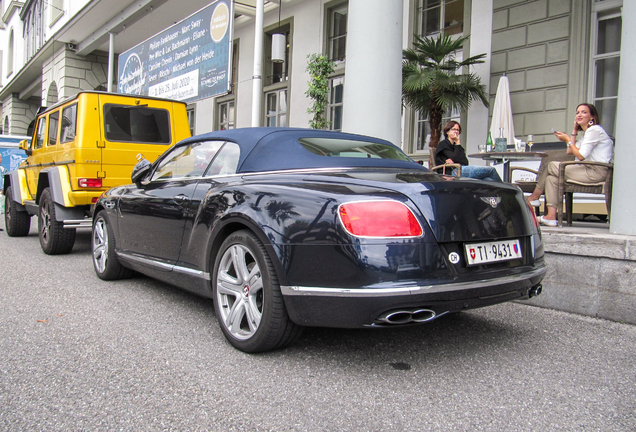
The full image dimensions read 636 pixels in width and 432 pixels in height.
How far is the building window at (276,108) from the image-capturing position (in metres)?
14.8

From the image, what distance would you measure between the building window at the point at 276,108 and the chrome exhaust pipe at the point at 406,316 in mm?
12732

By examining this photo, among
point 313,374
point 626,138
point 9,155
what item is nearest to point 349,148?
point 313,374

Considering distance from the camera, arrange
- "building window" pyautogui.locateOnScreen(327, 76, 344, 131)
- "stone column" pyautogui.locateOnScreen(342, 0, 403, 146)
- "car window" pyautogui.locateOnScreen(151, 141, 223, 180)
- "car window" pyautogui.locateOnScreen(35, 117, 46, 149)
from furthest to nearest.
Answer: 1. "building window" pyautogui.locateOnScreen(327, 76, 344, 131)
2. "car window" pyautogui.locateOnScreen(35, 117, 46, 149)
3. "stone column" pyautogui.locateOnScreen(342, 0, 403, 146)
4. "car window" pyautogui.locateOnScreen(151, 141, 223, 180)

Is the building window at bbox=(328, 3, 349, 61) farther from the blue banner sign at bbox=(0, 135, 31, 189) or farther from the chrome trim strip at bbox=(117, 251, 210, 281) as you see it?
the chrome trim strip at bbox=(117, 251, 210, 281)

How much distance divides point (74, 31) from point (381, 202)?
20.0 metres

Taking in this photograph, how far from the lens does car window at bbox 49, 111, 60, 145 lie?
6.85 metres

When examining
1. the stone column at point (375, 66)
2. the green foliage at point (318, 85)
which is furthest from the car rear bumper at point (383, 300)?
the green foliage at point (318, 85)

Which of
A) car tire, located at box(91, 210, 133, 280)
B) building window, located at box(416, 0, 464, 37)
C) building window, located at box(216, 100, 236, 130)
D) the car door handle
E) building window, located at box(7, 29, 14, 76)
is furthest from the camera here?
building window, located at box(7, 29, 14, 76)

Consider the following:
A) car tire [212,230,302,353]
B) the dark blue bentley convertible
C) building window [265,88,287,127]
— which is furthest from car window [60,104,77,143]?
building window [265,88,287,127]

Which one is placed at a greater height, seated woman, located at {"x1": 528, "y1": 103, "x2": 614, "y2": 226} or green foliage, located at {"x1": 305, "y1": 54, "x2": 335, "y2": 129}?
green foliage, located at {"x1": 305, "y1": 54, "x2": 335, "y2": 129}

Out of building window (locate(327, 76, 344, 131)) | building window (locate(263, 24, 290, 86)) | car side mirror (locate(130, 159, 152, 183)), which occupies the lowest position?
car side mirror (locate(130, 159, 152, 183))

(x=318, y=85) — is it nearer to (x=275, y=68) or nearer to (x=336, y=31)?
(x=336, y=31)

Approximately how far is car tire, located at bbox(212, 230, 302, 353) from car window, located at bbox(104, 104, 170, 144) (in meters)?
4.13

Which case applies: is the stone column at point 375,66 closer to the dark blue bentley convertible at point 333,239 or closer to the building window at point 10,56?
the dark blue bentley convertible at point 333,239
